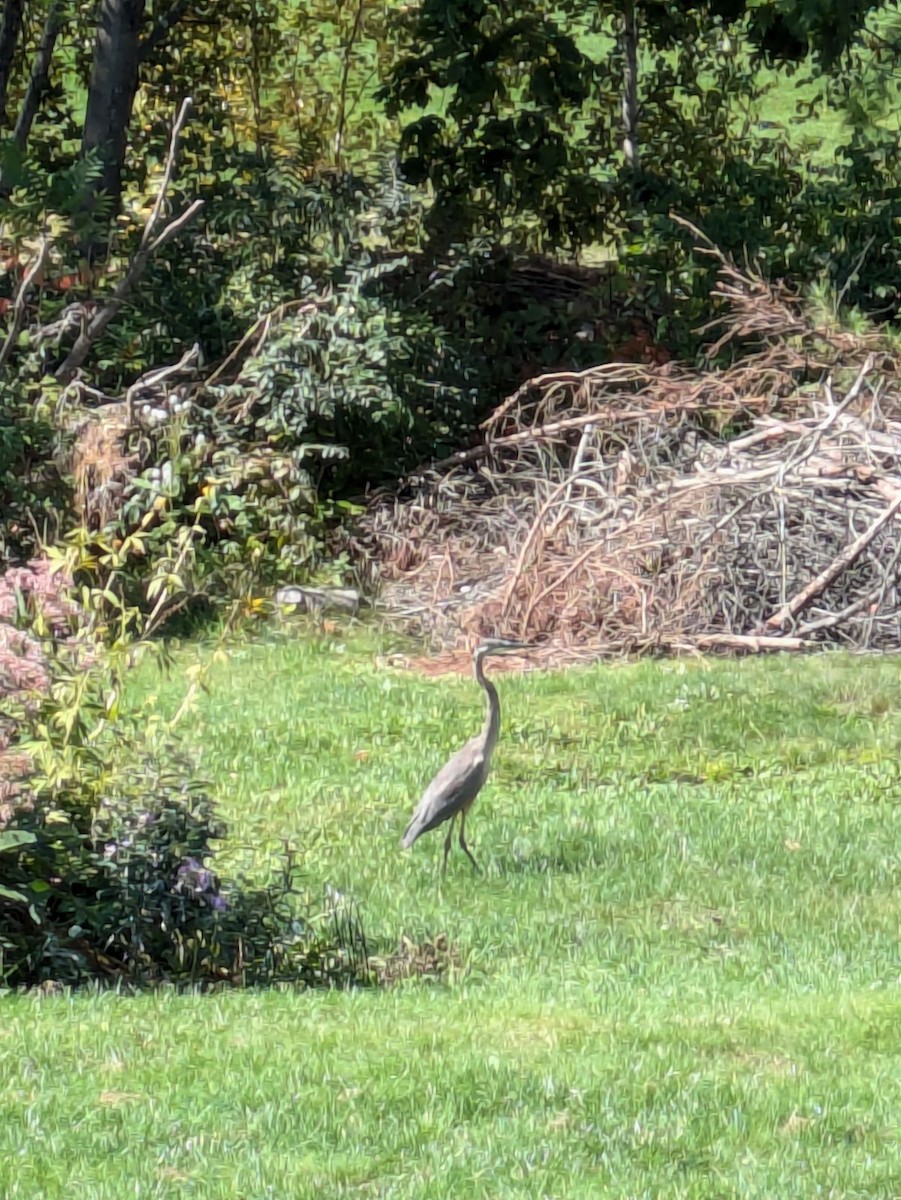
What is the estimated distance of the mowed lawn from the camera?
Answer: 552 centimetres

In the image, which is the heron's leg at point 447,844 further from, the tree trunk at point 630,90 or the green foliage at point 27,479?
the tree trunk at point 630,90

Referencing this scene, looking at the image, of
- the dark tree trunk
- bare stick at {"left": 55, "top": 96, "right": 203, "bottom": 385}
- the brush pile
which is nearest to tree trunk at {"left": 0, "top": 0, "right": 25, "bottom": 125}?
the dark tree trunk

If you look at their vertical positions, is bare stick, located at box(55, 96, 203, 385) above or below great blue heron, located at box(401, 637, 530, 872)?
above

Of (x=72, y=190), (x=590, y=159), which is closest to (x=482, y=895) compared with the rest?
(x=72, y=190)

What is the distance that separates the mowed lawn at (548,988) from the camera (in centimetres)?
552

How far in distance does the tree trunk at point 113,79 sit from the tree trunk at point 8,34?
0.69 meters

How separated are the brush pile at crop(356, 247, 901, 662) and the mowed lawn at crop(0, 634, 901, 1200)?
1.11m

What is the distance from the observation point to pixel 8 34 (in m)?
18.3

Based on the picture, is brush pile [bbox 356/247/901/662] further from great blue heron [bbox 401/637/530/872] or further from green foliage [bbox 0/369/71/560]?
great blue heron [bbox 401/637/530/872]

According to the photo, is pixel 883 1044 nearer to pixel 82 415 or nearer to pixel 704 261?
pixel 82 415

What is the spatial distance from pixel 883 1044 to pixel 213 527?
32.2 ft

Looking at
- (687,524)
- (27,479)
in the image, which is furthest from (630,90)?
(27,479)

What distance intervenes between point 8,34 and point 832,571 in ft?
28.9

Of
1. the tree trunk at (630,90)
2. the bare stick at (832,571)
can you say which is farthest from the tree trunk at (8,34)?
the bare stick at (832,571)
